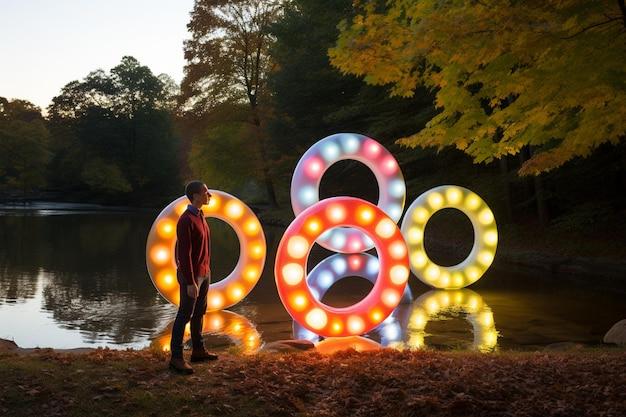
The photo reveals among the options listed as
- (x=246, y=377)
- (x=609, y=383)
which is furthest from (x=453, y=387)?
(x=246, y=377)

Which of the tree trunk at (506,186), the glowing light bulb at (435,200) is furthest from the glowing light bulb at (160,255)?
the tree trunk at (506,186)

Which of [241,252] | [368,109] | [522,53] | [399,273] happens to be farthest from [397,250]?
[368,109]

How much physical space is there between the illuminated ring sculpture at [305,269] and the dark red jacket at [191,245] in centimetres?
317

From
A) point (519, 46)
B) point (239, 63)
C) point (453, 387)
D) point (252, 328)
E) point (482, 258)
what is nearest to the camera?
point (453, 387)

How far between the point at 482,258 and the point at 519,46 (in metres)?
8.15

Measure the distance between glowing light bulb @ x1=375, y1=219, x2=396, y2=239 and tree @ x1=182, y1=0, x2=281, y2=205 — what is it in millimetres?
29613

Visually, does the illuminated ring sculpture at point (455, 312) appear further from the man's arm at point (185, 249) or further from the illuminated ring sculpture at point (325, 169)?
the man's arm at point (185, 249)

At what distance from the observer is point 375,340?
960 centimetres

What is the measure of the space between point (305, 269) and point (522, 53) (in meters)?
4.41

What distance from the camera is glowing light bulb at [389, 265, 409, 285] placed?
10164 millimetres

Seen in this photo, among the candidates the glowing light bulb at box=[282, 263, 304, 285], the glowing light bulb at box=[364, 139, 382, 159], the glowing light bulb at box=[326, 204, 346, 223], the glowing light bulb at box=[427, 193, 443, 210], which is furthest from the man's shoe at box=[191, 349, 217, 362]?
the glowing light bulb at box=[427, 193, 443, 210]

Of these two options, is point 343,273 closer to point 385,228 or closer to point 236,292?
point 236,292

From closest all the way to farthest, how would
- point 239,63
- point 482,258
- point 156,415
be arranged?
point 156,415
point 482,258
point 239,63

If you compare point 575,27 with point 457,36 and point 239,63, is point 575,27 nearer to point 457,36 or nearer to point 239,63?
point 457,36
